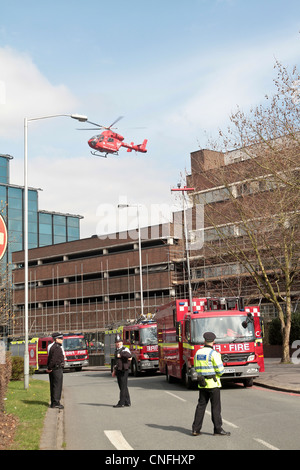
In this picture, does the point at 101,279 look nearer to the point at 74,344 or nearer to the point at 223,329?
the point at 74,344

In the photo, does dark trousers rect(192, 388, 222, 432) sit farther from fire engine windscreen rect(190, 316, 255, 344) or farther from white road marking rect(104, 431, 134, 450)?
fire engine windscreen rect(190, 316, 255, 344)

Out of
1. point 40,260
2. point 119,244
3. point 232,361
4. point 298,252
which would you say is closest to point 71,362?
point 298,252

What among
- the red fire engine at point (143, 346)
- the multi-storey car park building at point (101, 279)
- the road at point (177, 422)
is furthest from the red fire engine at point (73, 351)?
the road at point (177, 422)

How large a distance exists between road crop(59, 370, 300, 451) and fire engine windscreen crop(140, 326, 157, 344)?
35.7 ft

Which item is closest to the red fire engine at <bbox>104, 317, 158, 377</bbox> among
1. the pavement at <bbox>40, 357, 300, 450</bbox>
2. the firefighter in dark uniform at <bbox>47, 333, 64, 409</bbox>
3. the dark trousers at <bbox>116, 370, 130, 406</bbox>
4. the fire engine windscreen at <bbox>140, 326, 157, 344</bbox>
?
the fire engine windscreen at <bbox>140, 326, 157, 344</bbox>

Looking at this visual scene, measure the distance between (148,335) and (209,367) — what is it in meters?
20.3

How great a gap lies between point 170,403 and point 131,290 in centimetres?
5836

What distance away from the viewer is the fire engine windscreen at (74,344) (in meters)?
45.7

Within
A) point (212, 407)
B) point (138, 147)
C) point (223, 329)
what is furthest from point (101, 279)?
point (212, 407)

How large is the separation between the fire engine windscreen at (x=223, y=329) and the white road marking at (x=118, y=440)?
8351mm

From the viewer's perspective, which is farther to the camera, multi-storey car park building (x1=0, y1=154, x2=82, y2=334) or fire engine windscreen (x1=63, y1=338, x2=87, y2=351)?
multi-storey car park building (x1=0, y1=154, x2=82, y2=334)

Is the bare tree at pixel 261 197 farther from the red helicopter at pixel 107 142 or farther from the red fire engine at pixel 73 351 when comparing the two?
the red helicopter at pixel 107 142

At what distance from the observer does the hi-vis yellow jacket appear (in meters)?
10.3
